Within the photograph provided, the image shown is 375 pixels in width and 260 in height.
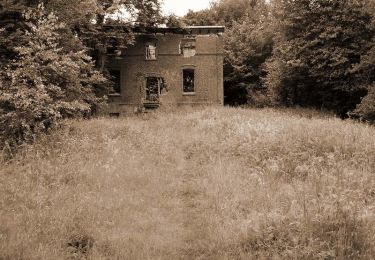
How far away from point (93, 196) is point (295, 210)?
378 centimetres

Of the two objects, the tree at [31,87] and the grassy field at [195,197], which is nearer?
the grassy field at [195,197]

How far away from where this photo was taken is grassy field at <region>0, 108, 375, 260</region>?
5621mm

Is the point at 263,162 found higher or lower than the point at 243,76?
lower

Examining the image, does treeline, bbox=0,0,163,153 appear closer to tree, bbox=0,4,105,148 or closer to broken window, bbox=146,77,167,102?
tree, bbox=0,4,105,148

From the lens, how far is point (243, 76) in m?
38.6

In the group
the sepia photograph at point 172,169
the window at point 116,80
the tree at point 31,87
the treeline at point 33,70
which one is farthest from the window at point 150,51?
the tree at point 31,87

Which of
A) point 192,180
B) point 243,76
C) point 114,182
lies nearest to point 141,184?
point 114,182

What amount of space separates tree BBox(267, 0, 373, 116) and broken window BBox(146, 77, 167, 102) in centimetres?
837

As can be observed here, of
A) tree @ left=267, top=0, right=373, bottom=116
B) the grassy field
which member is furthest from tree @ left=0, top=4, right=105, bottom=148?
tree @ left=267, top=0, right=373, bottom=116

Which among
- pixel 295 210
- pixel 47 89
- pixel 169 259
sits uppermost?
pixel 47 89

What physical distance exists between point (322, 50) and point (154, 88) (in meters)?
12.6

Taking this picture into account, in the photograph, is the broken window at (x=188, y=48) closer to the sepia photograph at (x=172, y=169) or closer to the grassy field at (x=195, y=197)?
the sepia photograph at (x=172, y=169)

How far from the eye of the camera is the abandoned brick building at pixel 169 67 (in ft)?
104

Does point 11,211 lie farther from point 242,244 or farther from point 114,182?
point 242,244
